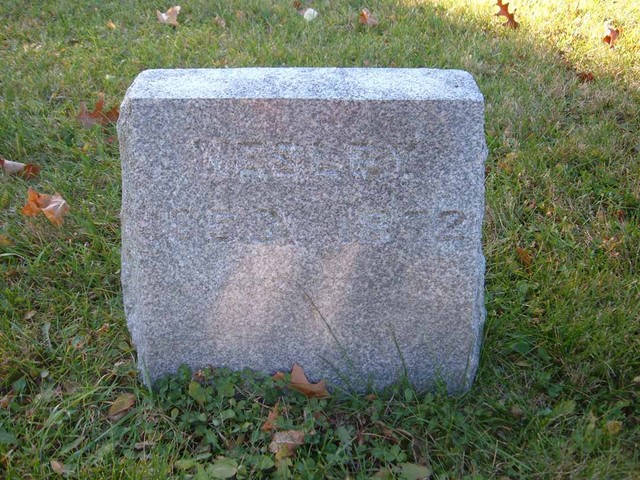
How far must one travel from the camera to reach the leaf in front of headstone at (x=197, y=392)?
1961 millimetres

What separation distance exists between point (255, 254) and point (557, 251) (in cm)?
136

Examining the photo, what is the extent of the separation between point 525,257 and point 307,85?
131cm

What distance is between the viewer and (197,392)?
1.97m

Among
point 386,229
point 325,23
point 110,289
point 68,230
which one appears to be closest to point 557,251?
point 386,229

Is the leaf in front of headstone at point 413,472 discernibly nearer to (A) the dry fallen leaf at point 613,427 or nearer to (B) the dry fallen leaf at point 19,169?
(A) the dry fallen leaf at point 613,427

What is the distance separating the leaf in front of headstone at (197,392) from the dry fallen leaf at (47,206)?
1.17 metres

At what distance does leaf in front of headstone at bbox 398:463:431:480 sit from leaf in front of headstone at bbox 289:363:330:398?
0.35 metres

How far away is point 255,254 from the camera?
188 cm

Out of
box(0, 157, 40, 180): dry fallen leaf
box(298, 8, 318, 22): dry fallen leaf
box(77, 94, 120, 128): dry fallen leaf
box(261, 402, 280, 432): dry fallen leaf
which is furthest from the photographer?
box(298, 8, 318, 22): dry fallen leaf

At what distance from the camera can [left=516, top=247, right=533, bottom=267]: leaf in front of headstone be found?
2.56 m

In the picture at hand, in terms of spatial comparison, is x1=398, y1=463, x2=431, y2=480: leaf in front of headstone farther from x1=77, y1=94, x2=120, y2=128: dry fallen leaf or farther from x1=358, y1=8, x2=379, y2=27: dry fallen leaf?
x1=358, y1=8, x2=379, y2=27: dry fallen leaf

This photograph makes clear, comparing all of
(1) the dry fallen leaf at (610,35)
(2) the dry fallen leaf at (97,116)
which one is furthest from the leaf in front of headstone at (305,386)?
(1) the dry fallen leaf at (610,35)

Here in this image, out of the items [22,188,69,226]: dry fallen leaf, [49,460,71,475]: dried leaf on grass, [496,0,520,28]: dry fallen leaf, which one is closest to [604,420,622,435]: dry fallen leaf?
[49,460,71,475]: dried leaf on grass

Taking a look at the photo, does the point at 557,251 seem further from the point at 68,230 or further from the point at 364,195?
the point at 68,230
